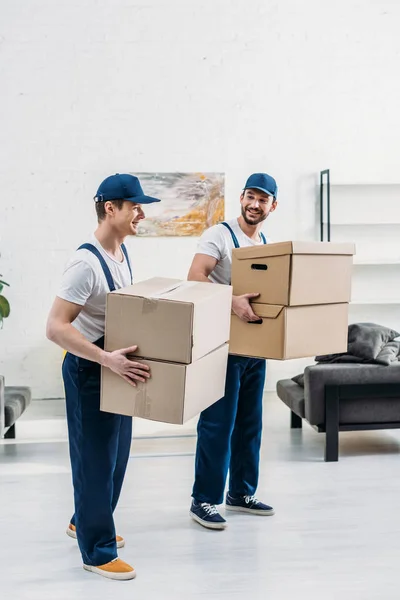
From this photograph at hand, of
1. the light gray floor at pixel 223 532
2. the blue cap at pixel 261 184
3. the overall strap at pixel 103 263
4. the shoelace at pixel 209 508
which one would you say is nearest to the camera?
the overall strap at pixel 103 263

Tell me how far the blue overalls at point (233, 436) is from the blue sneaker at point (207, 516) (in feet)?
0.08

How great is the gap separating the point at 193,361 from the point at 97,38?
419 cm

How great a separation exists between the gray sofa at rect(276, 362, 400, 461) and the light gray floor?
0.61 ft

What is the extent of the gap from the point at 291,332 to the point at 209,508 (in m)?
0.87

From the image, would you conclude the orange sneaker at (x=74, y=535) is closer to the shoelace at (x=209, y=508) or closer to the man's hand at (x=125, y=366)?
the shoelace at (x=209, y=508)

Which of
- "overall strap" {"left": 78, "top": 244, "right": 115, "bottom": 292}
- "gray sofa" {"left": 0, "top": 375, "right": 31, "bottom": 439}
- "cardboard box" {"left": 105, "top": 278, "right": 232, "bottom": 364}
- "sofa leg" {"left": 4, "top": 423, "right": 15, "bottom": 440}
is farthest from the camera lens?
"sofa leg" {"left": 4, "top": 423, "right": 15, "bottom": 440}

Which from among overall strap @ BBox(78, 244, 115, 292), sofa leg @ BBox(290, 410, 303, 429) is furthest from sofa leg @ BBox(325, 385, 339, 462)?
overall strap @ BBox(78, 244, 115, 292)

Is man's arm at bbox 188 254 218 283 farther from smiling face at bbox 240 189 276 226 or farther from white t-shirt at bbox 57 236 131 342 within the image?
white t-shirt at bbox 57 236 131 342

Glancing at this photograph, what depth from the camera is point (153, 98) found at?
620 centimetres

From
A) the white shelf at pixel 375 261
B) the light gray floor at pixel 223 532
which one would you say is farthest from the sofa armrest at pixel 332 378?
the white shelf at pixel 375 261

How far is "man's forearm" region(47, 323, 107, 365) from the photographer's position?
2.61m

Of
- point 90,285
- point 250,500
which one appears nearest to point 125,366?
point 90,285

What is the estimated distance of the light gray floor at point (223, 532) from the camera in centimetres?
282

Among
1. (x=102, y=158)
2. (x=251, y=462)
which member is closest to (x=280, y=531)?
(x=251, y=462)
